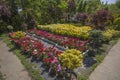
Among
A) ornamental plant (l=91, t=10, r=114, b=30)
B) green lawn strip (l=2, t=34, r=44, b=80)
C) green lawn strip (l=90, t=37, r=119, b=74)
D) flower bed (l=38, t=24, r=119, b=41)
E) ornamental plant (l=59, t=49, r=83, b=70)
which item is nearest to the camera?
ornamental plant (l=59, t=49, r=83, b=70)

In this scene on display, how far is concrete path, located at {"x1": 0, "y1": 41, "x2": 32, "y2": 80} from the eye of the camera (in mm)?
10535

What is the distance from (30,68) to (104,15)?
31.9 ft

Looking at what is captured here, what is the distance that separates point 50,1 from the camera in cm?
2784

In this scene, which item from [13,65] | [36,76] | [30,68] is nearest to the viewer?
[36,76]

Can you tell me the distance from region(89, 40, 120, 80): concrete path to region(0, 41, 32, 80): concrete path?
13.6 ft

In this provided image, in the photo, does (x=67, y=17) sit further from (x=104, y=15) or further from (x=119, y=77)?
(x=119, y=77)

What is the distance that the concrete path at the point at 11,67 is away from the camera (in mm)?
10535

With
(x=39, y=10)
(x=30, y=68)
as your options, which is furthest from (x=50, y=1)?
(x=30, y=68)

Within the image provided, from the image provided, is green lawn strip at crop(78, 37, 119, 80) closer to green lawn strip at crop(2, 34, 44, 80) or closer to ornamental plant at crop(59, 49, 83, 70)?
ornamental plant at crop(59, 49, 83, 70)

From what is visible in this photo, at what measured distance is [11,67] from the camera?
11883 mm

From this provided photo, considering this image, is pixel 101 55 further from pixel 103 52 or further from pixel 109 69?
pixel 109 69

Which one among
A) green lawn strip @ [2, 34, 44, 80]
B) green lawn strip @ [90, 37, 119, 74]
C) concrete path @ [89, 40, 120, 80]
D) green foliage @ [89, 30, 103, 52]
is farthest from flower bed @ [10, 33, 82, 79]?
green foliage @ [89, 30, 103, 52]

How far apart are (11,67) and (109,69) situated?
6587mm

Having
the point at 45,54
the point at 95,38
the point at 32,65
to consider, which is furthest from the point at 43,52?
the point at 95,38
